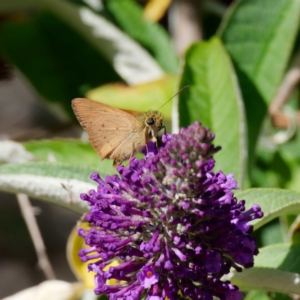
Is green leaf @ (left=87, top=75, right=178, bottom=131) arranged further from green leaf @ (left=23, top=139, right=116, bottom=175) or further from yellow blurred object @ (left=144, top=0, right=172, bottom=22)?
yellow blurred object @ (left=144, top=0, right=172, bottom=22)

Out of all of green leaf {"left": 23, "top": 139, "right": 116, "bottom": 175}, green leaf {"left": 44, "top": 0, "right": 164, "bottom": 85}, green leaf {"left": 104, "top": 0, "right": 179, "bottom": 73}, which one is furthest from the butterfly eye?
green leaf {"left": 104, "top": 0, "right": 179, "bottom": 73}

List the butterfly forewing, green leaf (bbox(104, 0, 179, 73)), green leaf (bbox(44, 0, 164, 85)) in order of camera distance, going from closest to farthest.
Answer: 1. the butterfly forewing
2. green leaf (bbox(44, 0, 164, 85))
3. green leaf (bbox(104, 0, 179, 73))

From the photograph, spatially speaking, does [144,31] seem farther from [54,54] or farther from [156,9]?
[54,54]

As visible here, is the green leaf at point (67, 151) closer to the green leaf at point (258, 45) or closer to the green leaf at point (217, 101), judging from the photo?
the green leaf at point (217, 101)

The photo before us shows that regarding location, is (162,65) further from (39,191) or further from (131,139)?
(39,191)

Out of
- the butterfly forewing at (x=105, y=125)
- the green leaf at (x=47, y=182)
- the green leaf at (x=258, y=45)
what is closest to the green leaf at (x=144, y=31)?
the green leaf at (x=258, y=45)

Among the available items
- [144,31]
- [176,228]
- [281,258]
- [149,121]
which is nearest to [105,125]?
[149,121]
